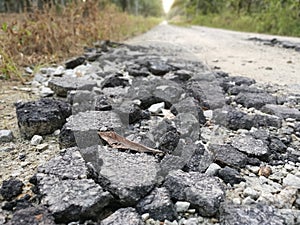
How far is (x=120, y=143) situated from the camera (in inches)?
59.9

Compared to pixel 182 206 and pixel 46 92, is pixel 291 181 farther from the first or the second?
pixel 46 92

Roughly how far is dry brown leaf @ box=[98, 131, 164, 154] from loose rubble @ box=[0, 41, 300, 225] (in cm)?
2

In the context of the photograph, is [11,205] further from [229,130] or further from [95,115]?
[229,130]

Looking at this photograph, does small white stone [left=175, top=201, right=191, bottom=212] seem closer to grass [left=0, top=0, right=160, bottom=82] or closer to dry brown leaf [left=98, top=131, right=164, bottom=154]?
dry brown leaf [left=98, top=131, right=164, bottom=154]

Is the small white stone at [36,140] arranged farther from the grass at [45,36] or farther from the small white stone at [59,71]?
the small white stone at [59,71]

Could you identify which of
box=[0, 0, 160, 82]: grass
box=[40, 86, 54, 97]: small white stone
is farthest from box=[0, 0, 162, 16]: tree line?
box=[40, 86, 54, 97]: small white stone

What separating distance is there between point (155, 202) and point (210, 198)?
203 millimetres

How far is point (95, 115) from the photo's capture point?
1.78 meters

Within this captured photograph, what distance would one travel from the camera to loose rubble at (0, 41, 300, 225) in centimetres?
108

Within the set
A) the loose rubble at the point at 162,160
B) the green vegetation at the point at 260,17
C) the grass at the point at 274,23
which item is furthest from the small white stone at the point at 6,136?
the green vegetation at the point at 260,17

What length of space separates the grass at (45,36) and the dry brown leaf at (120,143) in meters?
1.63

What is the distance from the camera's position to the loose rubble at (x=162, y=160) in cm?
108

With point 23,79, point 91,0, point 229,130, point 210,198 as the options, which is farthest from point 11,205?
point 91,0

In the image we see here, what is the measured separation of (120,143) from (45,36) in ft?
9.58
